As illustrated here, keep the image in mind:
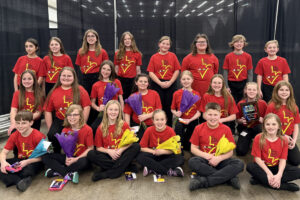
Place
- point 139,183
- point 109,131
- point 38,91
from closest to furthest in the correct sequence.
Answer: point 139,183 < point 109,131 < point 38,91

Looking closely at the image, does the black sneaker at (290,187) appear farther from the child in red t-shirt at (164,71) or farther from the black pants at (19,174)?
the black pants at (19,174)

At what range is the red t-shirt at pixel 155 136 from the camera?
2762 millimetres

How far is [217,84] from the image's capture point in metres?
3.09

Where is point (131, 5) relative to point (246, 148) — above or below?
above

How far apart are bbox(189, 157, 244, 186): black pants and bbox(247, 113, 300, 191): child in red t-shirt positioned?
7.0 inches

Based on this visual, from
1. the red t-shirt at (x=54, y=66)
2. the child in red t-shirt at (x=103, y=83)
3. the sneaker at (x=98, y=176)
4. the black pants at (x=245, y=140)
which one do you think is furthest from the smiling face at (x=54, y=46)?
the black pants at (x=245, y=140)

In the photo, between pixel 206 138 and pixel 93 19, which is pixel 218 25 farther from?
pixel 206 138

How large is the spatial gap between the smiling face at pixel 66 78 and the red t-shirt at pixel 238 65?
244cm

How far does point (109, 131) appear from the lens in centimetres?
274

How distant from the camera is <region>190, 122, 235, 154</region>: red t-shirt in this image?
262 centimetres

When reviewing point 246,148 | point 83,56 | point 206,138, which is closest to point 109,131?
point 206,138

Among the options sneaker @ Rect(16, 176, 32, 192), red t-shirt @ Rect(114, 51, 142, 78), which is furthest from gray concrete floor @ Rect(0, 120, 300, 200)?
red t-shirt @ Rect(114, 51, 142, 78)

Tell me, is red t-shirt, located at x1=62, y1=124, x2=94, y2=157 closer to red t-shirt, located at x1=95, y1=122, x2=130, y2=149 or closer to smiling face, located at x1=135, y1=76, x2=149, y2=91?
red t-shirt, located at x1=95, y1=122, x2=130, y2=149

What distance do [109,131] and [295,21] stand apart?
14.2ft
